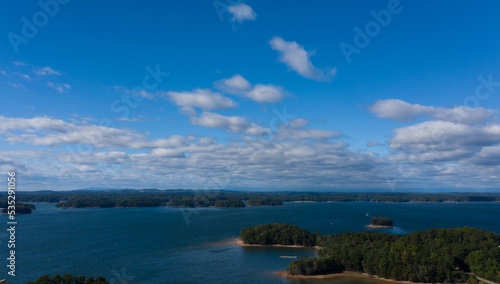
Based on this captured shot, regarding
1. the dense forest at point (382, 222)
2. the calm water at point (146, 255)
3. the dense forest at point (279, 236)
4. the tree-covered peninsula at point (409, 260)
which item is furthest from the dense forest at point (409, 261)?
the dense forest at point (382, 222)

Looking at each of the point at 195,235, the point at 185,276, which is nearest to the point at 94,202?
the point at 195,235

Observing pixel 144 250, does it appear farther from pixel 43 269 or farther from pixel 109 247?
pixel 43 269

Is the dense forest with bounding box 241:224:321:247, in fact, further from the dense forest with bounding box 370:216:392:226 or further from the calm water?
the dense forest with bounding box 370:216:392:226

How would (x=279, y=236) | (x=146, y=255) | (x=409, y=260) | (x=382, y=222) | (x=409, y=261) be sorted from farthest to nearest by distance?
1. (x=382, y=222)
2. (x=279, y=236)
3. (x=146, y=255)
4. (x=409, y=260)
5. (x=409, y=261)

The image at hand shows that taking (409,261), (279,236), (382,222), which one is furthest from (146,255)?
(382,222)

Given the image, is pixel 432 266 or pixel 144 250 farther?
pixel 144 250

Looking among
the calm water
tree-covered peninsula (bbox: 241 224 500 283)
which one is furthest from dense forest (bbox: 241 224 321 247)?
tree-covered peninsula (bbox: 241 224 500 283)

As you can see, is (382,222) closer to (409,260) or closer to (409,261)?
(409,260)
